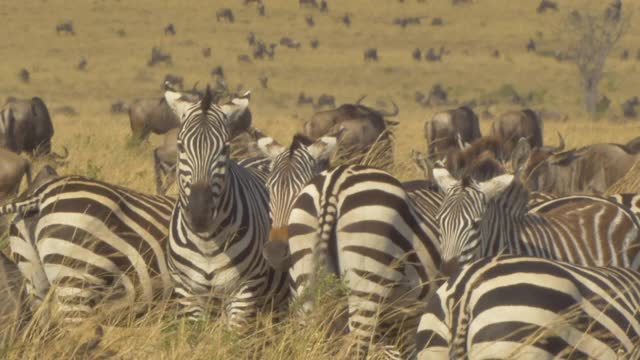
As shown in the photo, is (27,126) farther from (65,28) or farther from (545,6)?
(545,6)

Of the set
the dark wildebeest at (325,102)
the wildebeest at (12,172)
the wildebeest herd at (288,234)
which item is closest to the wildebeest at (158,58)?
the dark wildebeest at (325,102)

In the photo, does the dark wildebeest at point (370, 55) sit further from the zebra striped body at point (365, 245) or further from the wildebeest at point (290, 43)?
the zebra striped body at point (365, 245)

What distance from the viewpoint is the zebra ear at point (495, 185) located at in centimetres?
645

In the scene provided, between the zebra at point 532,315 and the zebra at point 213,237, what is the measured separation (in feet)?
6.18

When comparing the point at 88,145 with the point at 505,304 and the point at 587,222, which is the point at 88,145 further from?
the point at 505,304

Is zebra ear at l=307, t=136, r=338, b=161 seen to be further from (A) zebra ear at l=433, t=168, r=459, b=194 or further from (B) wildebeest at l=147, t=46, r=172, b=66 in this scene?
(B) wildebeest at l=147, t=46, r=172, b=66

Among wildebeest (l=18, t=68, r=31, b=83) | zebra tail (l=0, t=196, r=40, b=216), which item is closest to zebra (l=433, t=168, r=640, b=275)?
zebra tail (l=0, t=196, r=40, b=216)

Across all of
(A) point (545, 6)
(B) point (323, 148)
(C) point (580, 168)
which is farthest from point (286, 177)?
(A) point (545, 6)

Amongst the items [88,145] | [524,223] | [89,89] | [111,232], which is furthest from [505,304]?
[89,89]

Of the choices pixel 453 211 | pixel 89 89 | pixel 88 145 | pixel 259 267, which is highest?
pixel 453 211

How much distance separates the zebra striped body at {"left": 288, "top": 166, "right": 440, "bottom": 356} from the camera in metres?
6.41

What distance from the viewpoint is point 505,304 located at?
4.92 metres

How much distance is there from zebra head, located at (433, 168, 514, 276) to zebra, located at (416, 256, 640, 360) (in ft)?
3.21

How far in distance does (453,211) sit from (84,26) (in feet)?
203
